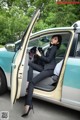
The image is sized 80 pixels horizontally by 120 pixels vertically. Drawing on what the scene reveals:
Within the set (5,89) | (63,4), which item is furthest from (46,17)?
(5,89)

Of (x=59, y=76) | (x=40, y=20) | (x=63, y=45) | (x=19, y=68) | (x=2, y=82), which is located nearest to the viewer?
(x=19, y=68)

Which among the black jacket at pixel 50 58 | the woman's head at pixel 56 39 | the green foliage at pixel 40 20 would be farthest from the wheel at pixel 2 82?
the green foliage at pixel 40 20

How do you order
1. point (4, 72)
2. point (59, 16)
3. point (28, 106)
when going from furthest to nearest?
point (59, 16)
point (4, 72)
point (28, 106)

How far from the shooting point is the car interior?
4.81m

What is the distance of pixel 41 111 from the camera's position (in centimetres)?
496

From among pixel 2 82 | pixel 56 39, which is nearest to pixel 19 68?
pixel 56 39

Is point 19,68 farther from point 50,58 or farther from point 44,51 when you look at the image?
point 44,51

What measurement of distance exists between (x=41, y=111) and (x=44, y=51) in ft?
4.04

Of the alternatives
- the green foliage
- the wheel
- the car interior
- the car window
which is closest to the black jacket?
the car interior

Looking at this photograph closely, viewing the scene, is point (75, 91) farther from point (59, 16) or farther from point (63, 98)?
point (59, 16)

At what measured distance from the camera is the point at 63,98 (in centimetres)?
450

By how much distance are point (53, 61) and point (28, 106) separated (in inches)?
38.2

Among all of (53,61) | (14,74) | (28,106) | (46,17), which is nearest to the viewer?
(14,74)

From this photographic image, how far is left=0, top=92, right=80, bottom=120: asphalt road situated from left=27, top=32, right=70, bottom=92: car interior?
464 millimetres
